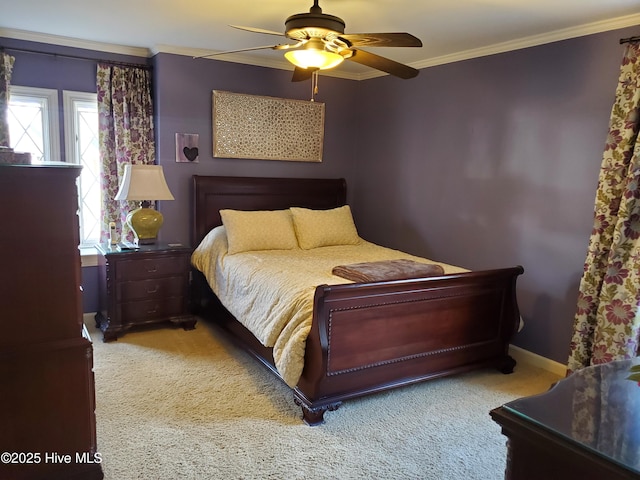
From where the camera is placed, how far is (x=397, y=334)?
2.85 meters

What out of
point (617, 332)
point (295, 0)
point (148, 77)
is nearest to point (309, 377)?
point (617, 332)

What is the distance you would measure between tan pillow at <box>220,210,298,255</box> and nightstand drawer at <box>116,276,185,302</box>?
57cm

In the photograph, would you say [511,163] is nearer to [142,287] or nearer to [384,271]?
→ [384,271]

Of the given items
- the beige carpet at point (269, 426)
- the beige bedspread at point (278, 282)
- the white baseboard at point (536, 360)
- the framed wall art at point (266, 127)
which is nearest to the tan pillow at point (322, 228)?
the beige bedspread at point (278, 282)

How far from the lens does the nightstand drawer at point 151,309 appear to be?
151 inches

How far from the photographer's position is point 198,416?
8.77 ft

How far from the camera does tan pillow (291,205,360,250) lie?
4.22 m

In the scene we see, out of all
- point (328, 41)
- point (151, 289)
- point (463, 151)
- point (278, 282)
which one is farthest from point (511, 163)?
point (151, 289)

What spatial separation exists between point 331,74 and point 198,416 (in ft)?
11.6

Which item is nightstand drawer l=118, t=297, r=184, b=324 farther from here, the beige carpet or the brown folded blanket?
the brown folded blanket

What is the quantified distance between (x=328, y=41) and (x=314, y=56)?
0.37 feet

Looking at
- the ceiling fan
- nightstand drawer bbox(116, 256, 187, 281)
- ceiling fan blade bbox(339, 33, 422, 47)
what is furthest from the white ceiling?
nightstand drawer bbox(116, 256, 187, 281)

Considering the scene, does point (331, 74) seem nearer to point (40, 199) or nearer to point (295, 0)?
point (295, 0)

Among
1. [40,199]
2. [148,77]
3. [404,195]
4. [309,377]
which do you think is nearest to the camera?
[40,199]
